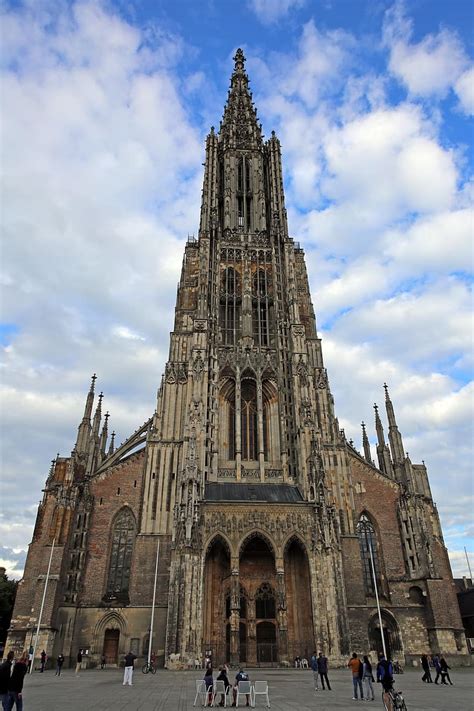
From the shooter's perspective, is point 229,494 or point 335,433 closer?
point 229,494

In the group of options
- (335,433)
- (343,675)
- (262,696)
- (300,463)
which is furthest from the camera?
(335,433)

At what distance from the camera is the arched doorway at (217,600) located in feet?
95.6

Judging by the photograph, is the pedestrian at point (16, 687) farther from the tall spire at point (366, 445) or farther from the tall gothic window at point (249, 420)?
the tall spire at point (366, 445)

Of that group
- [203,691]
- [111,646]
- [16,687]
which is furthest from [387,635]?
[16,687]

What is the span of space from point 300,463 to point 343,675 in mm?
13415

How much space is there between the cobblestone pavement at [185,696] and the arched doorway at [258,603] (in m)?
7.57

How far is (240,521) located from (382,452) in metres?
15.7

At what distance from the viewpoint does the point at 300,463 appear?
34812mm

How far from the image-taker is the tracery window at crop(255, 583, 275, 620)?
3052 cm

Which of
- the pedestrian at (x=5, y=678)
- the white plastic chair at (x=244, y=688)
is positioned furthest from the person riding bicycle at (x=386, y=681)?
the pedestrian at (x=5, y=678)

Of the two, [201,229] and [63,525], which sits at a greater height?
[201,229]

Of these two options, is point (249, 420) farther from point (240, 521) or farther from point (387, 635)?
point (387, 635)

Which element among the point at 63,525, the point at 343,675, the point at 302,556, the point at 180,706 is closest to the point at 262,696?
the point at 180,706

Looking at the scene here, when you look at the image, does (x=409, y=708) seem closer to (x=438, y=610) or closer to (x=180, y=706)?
(x=180, y=706)
